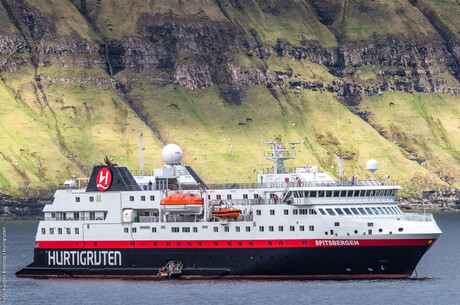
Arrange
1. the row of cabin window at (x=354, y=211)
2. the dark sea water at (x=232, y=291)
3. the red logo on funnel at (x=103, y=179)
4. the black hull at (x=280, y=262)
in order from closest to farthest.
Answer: the dark sea water at (x=232, y=291), the black hull at (x=280, y=262), the row of cabin window at (x=354, y=211), the red logo on funnel at (x=103, y=179)

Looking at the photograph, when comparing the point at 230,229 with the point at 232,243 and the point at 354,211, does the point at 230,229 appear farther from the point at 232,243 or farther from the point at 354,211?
the point at 354,211

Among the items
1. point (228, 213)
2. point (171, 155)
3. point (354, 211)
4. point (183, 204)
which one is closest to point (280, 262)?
point (228, 213)

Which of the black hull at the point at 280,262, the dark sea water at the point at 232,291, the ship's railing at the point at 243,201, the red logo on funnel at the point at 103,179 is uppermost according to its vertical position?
the red logo on funnel at the point at 103,179

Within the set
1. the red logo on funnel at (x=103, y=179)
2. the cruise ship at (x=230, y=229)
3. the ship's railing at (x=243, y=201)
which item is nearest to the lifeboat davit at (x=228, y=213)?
the cruise ship at (x=230, y=229)

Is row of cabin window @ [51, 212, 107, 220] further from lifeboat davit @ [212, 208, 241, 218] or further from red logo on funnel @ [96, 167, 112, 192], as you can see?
lifeboat davit @ [212, 208, 241, 218]

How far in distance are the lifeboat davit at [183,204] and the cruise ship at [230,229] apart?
0.08 m

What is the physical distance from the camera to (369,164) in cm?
8781

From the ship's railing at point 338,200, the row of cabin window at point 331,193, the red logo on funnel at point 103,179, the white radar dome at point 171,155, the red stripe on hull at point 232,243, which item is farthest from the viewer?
the white radar dome at point 171,155

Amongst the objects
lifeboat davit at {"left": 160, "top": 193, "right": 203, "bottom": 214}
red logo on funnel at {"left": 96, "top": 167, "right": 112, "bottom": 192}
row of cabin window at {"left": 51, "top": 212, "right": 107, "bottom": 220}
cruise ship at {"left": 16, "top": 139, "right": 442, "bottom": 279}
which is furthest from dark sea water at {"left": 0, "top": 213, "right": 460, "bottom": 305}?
red logo on funnel at {"left": 96, "top": 167, "right": 112, "bottom": 192}

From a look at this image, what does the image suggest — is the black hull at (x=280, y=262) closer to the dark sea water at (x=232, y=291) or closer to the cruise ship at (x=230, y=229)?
the cruise ship at (x=230, y=229)

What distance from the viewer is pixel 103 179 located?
8438cm

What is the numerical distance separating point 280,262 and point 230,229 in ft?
15.6

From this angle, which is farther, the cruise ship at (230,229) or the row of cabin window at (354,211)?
the row of cabin window at (354,211)

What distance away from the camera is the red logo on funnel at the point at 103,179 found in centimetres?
8425
